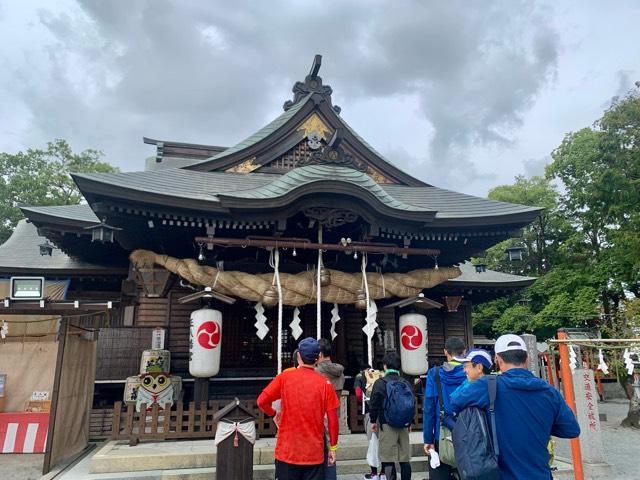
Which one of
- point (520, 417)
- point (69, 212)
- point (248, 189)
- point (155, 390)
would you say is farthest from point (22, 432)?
point (520, 417)

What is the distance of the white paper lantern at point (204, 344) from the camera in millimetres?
7629

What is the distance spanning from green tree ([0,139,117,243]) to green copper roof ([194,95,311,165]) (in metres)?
21.4

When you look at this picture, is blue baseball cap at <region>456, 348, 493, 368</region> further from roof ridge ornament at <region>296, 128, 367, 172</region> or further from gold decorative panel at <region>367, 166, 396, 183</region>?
gold decorative panel at <region>367, 166, 396, 183</region>

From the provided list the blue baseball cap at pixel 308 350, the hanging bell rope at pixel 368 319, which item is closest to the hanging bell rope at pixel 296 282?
the hanging bell rope at pixel 368 319

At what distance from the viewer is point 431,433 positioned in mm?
4355

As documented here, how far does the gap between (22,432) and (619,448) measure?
1170 centimetres

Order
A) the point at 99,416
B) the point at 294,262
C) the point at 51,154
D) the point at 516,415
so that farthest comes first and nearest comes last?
the point at 51,154, the point at 294,262, the point at 99,416, the point at 516,415

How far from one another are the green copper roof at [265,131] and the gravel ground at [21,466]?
6685mm

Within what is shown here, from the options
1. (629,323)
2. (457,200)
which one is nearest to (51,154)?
(457,200)

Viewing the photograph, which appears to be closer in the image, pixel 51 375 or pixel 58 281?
pixel 51 375

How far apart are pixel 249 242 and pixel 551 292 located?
61.1ft

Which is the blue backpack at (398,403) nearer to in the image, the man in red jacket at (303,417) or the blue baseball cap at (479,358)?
the man in red jacket at (303,417)

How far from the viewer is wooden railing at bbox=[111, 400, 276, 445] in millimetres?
7039

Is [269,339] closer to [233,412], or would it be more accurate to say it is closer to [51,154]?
[233,412]
